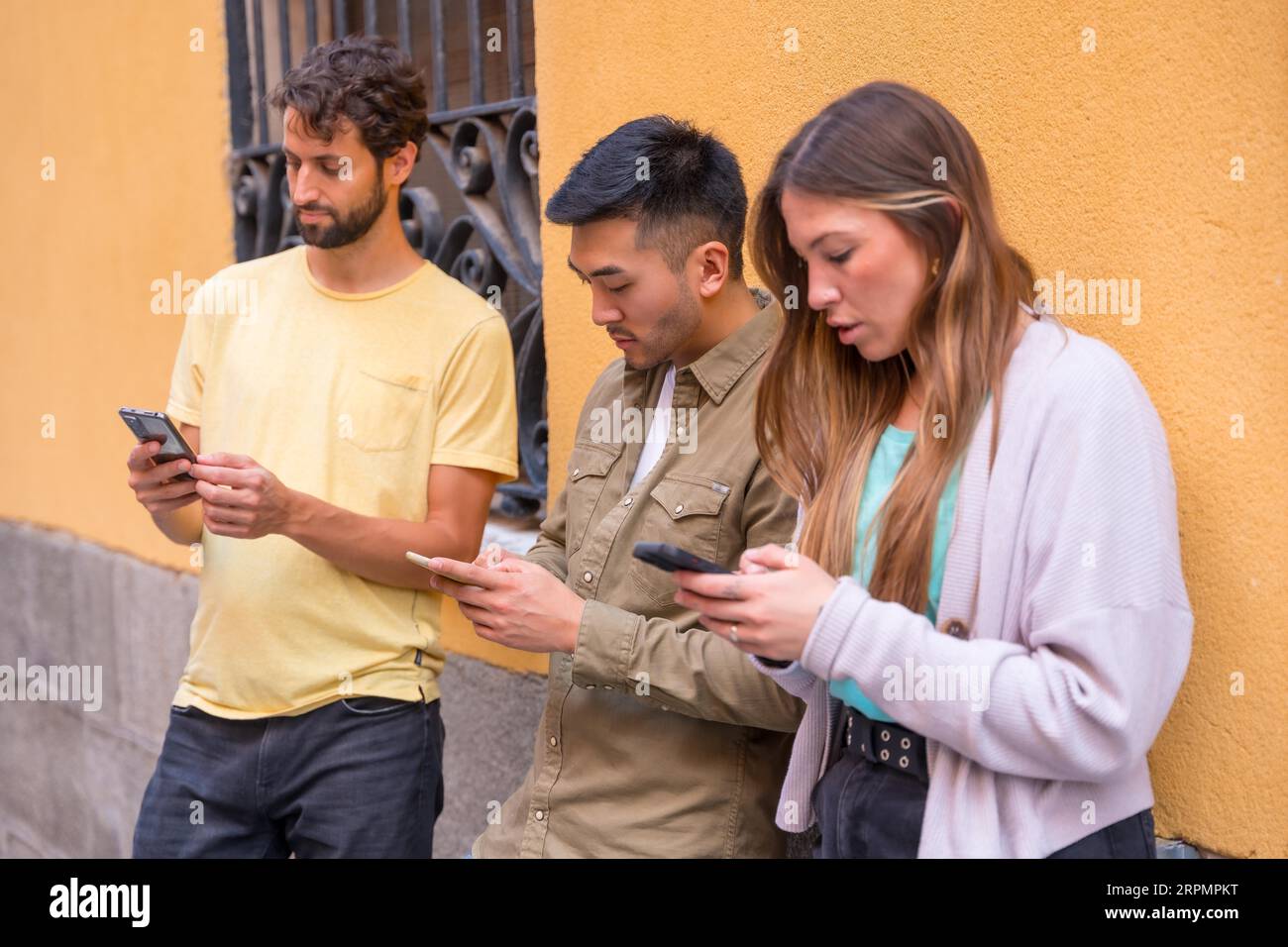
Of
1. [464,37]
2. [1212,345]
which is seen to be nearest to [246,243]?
[464,37]

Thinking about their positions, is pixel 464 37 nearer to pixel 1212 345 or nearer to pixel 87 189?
pixel 87 189

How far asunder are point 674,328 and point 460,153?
1.84 m

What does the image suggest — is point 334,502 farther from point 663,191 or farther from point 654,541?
point 663,191

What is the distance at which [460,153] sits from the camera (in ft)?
Answer: 12.8

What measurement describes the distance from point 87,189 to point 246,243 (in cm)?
117

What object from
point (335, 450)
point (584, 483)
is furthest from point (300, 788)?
point (584, 483)

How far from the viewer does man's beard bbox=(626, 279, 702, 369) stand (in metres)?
2.30

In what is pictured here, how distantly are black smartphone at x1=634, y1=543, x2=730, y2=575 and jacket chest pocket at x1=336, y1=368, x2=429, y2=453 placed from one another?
1.10m

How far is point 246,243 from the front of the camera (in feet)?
15.8

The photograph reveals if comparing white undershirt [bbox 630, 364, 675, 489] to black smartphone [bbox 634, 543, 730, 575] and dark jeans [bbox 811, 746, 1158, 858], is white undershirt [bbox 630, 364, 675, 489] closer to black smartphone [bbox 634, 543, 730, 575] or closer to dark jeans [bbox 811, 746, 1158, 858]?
black smartphone [bbox 634, 543, 730, 575]

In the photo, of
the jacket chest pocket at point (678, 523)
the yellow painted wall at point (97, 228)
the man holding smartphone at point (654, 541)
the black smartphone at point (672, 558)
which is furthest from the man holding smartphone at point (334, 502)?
the yellow painted wall at point (97, 228)

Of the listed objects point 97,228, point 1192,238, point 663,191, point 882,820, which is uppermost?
point 97,228

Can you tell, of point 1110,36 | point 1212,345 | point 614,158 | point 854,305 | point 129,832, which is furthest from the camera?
point 129,832

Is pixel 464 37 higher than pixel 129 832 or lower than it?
higher
